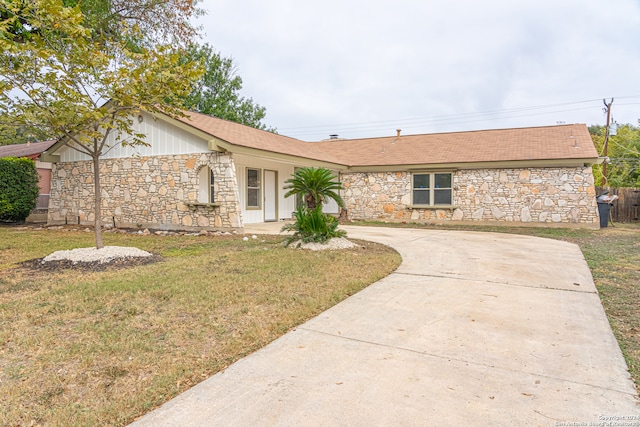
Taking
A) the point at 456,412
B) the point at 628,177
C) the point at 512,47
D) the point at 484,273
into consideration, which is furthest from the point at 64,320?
the point at 628,177

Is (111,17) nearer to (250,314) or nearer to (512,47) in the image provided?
(250,314)

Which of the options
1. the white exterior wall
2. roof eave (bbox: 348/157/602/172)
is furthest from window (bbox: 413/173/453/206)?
the white exterior wall

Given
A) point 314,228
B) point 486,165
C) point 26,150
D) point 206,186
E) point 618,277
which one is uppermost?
point 26,150

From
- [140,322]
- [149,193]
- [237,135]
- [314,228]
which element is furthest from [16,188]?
[140,322]

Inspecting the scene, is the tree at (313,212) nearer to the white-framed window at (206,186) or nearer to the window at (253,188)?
the white-framed window at (206,186)

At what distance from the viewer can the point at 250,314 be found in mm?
4094

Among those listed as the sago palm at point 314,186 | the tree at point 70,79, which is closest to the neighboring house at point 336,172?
the sago palm at point 314,186

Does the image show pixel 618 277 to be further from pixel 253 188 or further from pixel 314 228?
pixel 253 188

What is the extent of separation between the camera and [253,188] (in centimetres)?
1477

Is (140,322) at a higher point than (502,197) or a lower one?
lower

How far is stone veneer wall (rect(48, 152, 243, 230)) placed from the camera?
1170 centimetres

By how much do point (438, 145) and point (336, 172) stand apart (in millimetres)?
4711

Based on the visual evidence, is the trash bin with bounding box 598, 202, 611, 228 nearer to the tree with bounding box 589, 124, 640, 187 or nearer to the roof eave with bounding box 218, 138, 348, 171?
the roof eave with bounding box 218, 138, 348, 171

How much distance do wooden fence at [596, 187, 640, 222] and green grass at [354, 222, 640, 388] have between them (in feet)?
21.1
